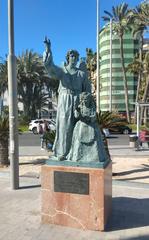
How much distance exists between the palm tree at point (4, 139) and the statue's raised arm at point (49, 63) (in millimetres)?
6033

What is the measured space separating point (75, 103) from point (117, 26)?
41.1 meters

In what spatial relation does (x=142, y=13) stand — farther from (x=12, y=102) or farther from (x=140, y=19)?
(x=12, y=102)

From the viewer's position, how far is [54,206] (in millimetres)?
5828

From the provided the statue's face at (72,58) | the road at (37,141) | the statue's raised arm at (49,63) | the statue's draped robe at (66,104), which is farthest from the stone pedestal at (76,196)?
the road at (37,141)

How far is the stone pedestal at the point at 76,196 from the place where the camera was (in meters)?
5.54

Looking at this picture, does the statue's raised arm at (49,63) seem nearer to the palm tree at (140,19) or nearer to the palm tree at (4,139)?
the palm tree at (4,139)

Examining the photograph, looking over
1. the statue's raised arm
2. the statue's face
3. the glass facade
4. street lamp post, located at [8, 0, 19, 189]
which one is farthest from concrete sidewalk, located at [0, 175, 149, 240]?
the glass facade

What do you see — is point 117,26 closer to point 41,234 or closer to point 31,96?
point 31,96

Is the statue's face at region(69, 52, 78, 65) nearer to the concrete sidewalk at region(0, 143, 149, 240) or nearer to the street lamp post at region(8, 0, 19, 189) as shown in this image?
the street lamp post at region(8, 0, 19, 189)

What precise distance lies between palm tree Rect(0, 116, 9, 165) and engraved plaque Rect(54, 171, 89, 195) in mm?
6100

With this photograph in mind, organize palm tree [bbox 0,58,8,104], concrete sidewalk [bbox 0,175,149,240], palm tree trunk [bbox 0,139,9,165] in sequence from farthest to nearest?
palm tree [bbox 0,58,8,104], palm tree trunk [bbox 0,139,9,165], concrete sidewalk [bbox 0,175,149,240]

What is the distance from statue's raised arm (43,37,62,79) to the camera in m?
5.63

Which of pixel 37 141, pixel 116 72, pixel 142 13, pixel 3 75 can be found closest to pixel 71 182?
pixel 37 141

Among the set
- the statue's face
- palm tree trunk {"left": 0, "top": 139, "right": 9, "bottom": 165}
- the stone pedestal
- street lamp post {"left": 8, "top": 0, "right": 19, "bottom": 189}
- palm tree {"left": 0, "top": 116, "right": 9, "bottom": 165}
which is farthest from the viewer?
palm tree trunk {"left": 0, "top": 139, "right": 9, "bottom": 165}
